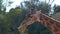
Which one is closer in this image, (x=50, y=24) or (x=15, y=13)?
(x=50, y=24)

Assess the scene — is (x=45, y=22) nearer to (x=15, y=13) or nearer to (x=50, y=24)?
(x=50, y=24)

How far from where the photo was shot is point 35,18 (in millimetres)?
4656

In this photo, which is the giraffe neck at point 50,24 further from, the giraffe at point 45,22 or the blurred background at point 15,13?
the blurred background at point 15,13

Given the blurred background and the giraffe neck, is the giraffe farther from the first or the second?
the blurred background

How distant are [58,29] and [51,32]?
0.49 feet

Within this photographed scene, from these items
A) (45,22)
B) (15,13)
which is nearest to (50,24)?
(45,22)

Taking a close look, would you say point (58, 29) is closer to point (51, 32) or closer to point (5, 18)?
point (51, 32)

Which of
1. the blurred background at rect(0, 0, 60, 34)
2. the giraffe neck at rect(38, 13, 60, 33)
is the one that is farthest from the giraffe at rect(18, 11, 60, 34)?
the blurred background at rect(0, 0, 60, 34)

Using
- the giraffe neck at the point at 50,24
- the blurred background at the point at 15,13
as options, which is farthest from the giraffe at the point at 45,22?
the blurred background at the point at 15,13

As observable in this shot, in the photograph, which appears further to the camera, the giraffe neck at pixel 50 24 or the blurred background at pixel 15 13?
the blurred background at pixel 15 13

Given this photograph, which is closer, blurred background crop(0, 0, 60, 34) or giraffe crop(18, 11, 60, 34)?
giraffe crop(18, 11, 60, 34)

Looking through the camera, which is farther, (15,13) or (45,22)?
(15,13)

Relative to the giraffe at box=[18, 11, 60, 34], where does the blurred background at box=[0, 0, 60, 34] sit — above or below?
below

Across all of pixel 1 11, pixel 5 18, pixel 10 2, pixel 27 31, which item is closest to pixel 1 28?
pixel 5 18
